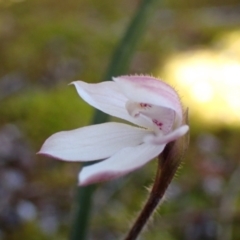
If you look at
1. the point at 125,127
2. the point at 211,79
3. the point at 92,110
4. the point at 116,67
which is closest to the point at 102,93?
the point at 125,127

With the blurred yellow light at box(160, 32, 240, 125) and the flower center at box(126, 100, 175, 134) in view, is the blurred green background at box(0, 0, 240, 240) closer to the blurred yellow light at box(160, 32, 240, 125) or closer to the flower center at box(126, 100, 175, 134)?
the blurred yellow light at box(160, 32, 240, 125)

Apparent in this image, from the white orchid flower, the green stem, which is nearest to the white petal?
the white orchid flower

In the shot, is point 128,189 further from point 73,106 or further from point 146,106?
point 146,106

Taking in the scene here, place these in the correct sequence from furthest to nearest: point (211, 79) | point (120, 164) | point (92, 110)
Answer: point (211, 79), point (92, 110), point (120, 164)

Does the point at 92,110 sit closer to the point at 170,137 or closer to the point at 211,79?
the point at 211,79

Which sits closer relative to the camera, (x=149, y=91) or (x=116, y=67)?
(x=149, y=91)

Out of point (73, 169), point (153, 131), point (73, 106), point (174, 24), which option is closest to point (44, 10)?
point (174, 24)
